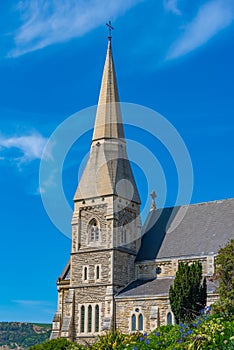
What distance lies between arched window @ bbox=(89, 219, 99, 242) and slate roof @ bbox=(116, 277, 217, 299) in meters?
4.64

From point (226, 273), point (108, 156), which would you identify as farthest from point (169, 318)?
point (108, 156)

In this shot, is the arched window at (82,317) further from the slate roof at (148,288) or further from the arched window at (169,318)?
the arched window at (169,318)

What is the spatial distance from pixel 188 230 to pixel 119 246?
5778mm

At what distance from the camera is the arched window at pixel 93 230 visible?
4781 cm

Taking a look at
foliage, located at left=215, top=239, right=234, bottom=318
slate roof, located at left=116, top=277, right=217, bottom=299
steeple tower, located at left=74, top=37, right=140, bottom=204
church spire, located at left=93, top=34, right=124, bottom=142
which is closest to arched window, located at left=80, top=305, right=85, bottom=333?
slate roof, located at left=116, top=277, right=217, bottom=299

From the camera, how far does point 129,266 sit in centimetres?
4781

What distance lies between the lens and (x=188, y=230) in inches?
1887

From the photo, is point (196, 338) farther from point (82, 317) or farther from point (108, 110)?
point (108, 110)

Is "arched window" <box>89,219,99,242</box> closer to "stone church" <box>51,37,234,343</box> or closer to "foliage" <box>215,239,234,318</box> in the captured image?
"stone church" <box>51,37,234,343</box>

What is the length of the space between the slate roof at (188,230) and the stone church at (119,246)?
9 cm

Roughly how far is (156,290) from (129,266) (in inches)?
180

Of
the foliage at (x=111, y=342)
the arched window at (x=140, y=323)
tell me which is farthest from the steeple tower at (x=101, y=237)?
the foliage at (x=111, y=342)

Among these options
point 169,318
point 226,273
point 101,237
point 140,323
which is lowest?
point 140,323

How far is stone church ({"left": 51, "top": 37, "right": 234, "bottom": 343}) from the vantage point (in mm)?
44344
